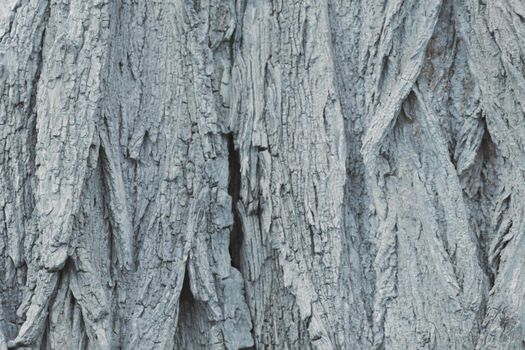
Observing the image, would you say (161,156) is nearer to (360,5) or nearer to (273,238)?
(273,238)

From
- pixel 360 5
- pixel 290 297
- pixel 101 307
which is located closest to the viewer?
pixel 101 307

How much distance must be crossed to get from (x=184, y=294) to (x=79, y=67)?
0.61 m

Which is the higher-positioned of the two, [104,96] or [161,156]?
[104,96]

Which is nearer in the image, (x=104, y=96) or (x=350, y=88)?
(x=104, y=96)

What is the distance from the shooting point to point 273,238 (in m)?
1.83

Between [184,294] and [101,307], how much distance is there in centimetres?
23

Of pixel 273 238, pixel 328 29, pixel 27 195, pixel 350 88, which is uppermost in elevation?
pixel 328 29

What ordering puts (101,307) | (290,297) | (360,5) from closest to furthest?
1. (101,307)
2. (290,297)
3. (360,5)

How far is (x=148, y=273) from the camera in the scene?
176cm

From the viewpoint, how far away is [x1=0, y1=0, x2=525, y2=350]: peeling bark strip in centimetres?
173

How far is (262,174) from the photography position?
1.85 metres

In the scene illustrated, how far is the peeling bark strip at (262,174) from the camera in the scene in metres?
1.73

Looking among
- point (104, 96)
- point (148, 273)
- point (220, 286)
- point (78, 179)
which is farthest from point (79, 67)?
point (220, 286)

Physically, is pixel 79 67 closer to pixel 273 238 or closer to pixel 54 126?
pixel 54 126
